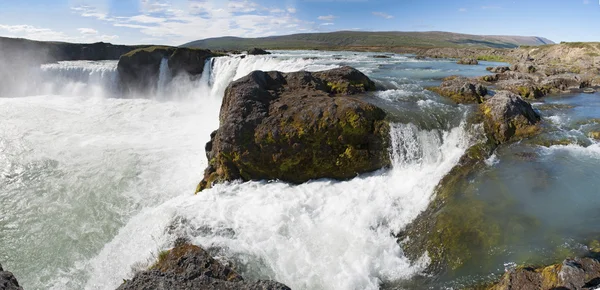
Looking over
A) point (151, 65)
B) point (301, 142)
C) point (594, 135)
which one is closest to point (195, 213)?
point (301, 142)

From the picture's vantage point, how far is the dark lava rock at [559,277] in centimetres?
573

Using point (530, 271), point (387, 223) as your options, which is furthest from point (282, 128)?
point (530, 271)

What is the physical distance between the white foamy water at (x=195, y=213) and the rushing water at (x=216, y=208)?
0.13 ft

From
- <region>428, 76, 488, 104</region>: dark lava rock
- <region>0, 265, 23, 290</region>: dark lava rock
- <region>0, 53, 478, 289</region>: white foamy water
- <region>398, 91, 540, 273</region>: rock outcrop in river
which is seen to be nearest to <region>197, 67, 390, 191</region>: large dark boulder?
<region>0, 53, 478, 289</region>: white foamy water

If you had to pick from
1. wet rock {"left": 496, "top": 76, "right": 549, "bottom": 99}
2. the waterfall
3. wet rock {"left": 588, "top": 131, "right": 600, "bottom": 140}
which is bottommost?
wet rock {"left": 588, "top": 131, "right": 600, "bottom": 140}

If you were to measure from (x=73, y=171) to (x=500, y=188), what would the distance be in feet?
65.0

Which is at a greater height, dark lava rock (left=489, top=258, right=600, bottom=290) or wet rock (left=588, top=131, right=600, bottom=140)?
wet rock (left=588, top=131, right=600, bottom=140)

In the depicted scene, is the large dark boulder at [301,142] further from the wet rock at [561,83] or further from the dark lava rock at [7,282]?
the wet rock at [561,83]

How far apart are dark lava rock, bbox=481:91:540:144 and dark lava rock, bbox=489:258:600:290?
28.7ft

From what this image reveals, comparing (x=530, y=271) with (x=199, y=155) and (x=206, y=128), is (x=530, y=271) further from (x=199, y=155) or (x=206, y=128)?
(x=206, y=128)

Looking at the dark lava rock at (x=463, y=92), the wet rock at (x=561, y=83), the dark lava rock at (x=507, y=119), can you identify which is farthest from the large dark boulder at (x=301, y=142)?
the wet rock at (x=561, y=83)

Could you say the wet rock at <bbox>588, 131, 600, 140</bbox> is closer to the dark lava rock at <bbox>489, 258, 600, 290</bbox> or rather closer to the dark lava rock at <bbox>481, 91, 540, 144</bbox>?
the dark lava rock at <bbox>481, 91, 540, 144</bbox>

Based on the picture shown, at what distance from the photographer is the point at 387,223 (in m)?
9.67

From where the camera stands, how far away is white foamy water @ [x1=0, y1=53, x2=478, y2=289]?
855cm
